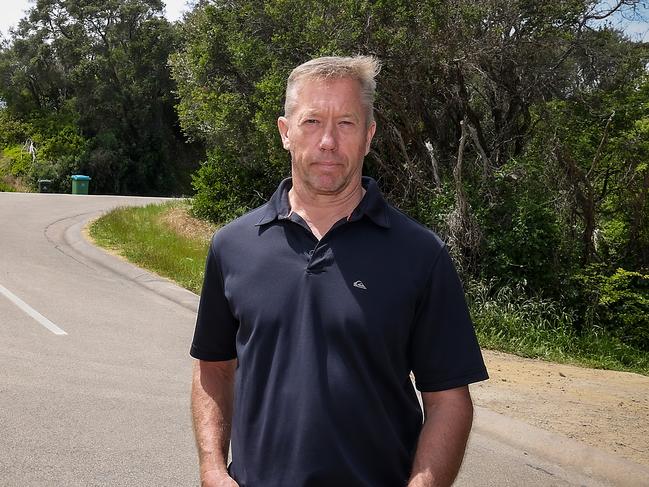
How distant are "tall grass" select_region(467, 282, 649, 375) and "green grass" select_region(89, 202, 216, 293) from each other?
4264 millimetres

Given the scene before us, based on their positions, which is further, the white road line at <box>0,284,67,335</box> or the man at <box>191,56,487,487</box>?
the white road line at <box>0,284,67,335</box>

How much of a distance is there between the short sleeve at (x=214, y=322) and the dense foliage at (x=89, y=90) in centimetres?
3936

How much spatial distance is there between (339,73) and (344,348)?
0.79m

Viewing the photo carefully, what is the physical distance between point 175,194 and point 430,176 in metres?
35.1

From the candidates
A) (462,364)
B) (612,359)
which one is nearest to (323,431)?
(462,364)

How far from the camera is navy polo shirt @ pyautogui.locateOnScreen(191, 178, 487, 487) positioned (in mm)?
1994

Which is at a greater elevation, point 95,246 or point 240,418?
point 240,418

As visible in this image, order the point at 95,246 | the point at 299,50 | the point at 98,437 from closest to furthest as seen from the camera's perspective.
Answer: the point at 98,437 → the point at 299,50 → the point at 95,246

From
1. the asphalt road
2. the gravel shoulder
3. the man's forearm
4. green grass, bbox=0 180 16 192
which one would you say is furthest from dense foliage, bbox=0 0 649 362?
green grass, bbox=0 180 16 192

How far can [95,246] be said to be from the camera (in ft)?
50.1

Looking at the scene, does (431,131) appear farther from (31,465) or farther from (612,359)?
(31,465)

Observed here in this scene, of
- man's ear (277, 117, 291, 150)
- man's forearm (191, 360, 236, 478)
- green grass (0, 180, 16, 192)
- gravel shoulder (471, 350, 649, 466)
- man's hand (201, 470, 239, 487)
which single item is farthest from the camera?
green grass (0, 180, 16, 192)

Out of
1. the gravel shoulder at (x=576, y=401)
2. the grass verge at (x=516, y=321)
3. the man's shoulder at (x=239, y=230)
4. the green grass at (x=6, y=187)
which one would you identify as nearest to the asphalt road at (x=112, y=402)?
the gravel shoulder at (x=576, y=401)

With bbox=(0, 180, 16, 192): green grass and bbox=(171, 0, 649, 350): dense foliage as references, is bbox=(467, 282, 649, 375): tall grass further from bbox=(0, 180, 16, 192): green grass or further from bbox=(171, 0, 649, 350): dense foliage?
bbox=(0, 180, 16, 192): green grass
